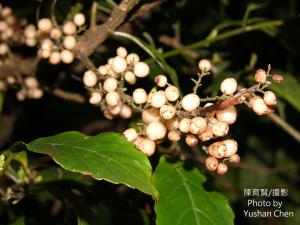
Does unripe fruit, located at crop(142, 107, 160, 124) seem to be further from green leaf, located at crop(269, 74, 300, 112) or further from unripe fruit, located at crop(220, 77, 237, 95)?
green leaf, located at crop(269, 74, 300, 112)

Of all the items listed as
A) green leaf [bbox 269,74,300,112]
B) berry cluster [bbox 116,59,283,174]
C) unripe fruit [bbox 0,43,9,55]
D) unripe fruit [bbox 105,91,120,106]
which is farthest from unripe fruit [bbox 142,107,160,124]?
unripe fruit [bbox 0,43,9,55]

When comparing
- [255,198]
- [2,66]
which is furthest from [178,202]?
[255,198]

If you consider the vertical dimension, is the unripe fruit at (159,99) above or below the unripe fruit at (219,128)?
above

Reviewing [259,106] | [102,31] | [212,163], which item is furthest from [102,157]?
[102,31]

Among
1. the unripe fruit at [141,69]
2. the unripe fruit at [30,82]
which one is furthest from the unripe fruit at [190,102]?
the unripe fruit at [30,82]

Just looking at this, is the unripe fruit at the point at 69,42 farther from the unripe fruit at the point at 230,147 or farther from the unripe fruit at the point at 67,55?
the unripe fruit at the point at 230,147

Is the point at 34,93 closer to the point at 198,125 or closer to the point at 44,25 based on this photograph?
the point at 44,25
